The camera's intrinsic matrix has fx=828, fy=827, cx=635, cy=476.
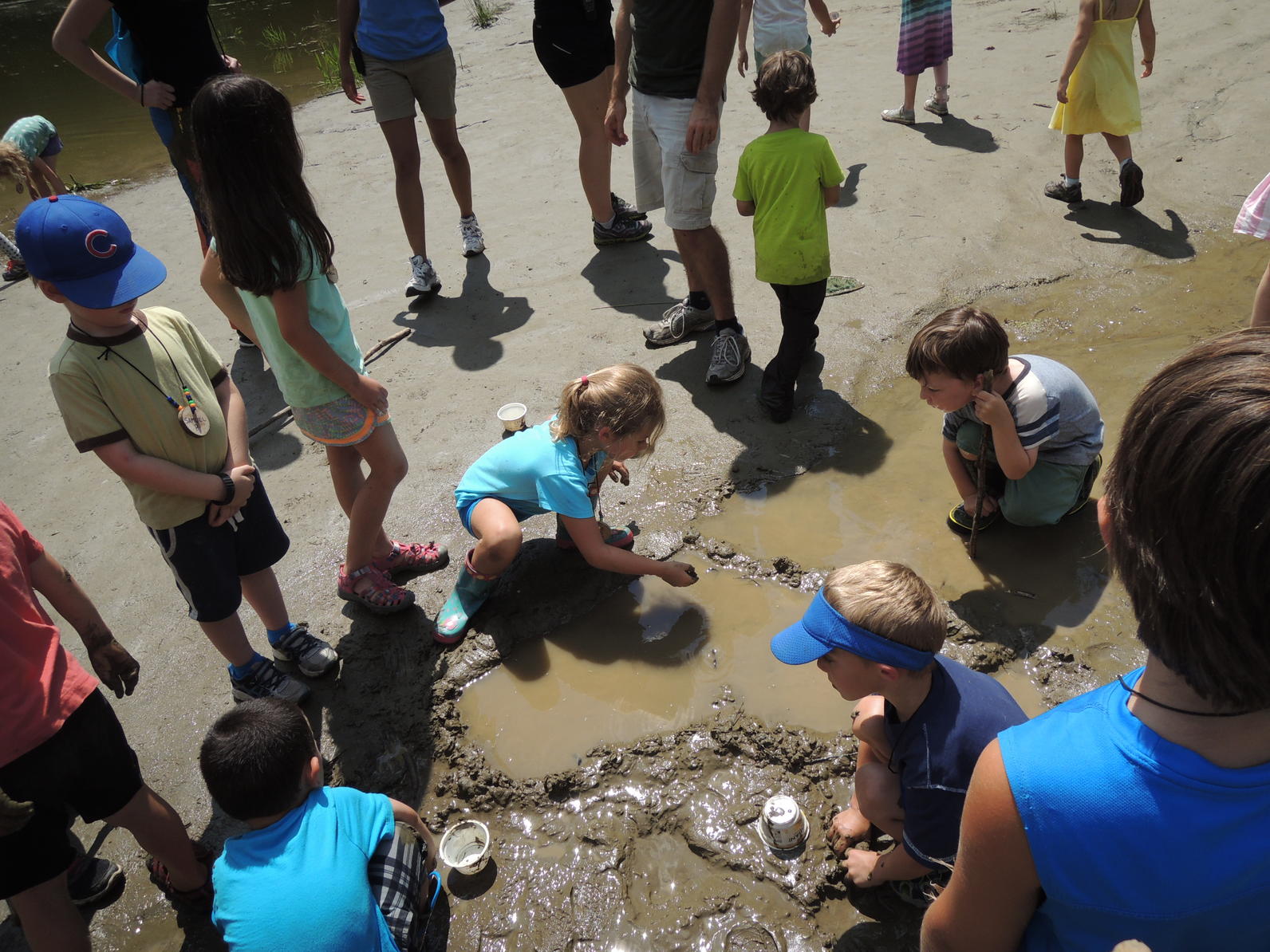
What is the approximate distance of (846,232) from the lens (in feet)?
16.8

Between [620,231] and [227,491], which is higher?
[227,491]

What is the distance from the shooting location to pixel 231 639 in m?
2.71

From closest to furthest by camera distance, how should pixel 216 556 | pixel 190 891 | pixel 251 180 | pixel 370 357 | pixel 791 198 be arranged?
1. pixel 190 891
2. pixel 251 180
3. pixel 216 556
4. pixel 791 198
5. pixel 370 357

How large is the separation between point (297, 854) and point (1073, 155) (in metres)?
5.52

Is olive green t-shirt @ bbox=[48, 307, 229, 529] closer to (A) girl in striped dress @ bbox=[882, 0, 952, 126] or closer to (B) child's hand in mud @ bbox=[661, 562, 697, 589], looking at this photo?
(B) child's hand in mud @ bbox=[661, 562, 697, 589]

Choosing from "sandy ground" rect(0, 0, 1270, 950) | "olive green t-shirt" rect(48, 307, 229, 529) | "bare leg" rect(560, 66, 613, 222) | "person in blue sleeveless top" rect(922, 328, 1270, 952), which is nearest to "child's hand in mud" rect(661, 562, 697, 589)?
"sandy ground" rect(0, 0, 1270, 950)

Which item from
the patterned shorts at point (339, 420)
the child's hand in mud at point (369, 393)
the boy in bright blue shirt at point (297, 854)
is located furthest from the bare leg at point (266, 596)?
the boy in bright blue shirt at point (297, 854)

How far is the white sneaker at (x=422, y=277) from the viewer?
199 inches

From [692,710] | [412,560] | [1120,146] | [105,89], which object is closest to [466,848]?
[692,710]

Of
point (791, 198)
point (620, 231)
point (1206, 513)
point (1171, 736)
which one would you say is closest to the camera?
point (1206, 513)

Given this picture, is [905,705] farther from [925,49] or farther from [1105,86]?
[925,49]

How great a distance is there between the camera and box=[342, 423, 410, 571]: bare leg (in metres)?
2.96

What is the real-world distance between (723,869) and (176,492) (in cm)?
188

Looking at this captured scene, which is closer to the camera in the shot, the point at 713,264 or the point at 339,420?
the point at 339,420
